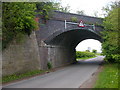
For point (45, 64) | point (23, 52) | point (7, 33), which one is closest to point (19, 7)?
point (7, 33)

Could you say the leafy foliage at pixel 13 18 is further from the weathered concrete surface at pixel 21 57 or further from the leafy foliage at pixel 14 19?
the weathered concrete surface at pixel 21 57

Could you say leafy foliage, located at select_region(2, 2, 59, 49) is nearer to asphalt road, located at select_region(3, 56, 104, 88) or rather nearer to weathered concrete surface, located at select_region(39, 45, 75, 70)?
asphalt road, located at select_region(3, 56, 104, 88)

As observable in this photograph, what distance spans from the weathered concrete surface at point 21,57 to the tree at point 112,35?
690 cm

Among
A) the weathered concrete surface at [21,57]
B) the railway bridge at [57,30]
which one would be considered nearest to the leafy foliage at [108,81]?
the weathered concrete surface at [21,57]

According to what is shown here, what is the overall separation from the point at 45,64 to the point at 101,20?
10025 mm

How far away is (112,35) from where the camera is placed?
12430 mm

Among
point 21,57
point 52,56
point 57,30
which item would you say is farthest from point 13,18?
point 52,56

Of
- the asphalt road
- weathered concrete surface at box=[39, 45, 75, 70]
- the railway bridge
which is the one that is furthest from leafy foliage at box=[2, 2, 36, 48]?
weathered concrete surface at box=[39, 45, 75, 70]

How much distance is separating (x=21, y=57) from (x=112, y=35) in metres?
7.76

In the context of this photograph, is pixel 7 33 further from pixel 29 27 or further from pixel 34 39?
pixel 34 39

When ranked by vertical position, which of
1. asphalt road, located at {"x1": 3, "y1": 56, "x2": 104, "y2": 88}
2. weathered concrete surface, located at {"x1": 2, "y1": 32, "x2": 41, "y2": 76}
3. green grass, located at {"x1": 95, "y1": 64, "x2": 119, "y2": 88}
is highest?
weathered concrete surface, located at {"x1": 2, "y1": 32, "x2": 41, "y2": 76}

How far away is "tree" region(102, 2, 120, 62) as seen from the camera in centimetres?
1211

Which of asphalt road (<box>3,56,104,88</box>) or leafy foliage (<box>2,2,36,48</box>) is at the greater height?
leafy foliage (<box>2,2,36,48</box>)

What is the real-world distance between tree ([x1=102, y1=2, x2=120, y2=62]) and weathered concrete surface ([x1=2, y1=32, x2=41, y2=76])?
22.6ft
